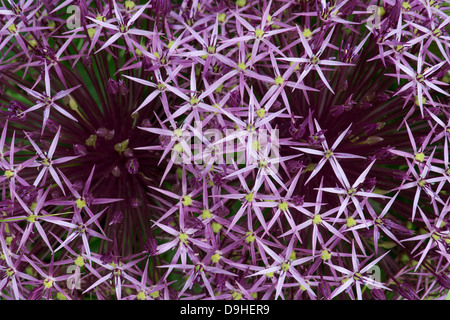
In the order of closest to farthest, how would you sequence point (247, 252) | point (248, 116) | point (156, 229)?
point (248, 116) → point (247, 252) → point (156, 229)

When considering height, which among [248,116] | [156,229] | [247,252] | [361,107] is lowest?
[247,252]

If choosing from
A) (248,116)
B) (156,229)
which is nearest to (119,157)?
(156,229)

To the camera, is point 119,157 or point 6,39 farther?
point 119,157

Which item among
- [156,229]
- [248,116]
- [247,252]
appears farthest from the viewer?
[156,229]

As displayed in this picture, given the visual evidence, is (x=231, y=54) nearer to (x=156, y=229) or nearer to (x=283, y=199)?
(x=283, y=199)

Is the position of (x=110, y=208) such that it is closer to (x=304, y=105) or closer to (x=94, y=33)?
(x=94, y=33)

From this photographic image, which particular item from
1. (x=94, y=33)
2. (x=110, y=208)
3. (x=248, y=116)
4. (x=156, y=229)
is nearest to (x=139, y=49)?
(x=94, y=33)

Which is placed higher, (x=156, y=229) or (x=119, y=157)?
(x=119, y=157)
